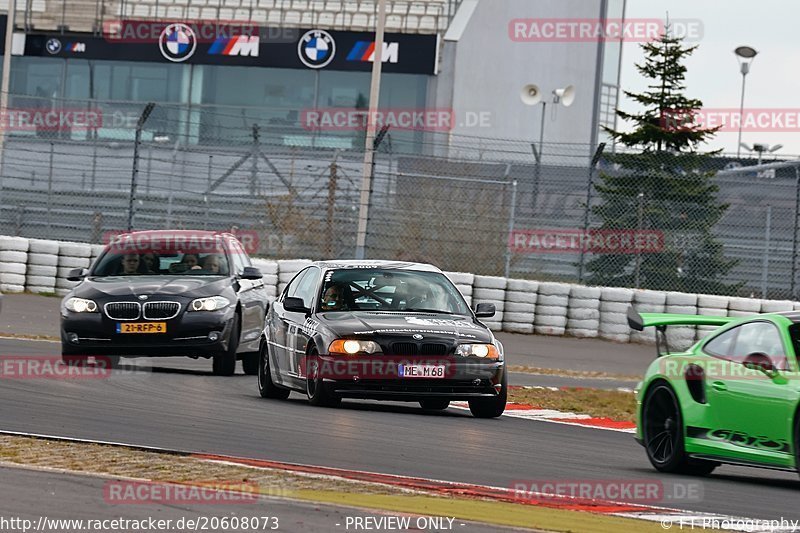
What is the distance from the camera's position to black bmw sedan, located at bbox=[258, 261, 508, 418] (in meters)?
12.9

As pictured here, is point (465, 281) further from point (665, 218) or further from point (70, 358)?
point (70, 358)

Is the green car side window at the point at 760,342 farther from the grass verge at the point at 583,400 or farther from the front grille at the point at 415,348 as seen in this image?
the grass verge at the point at 583,400

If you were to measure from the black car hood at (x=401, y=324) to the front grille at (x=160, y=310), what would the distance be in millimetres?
2463

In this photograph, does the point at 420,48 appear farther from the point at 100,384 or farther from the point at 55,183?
the point at 100,384

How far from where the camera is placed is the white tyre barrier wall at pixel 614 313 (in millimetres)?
24625

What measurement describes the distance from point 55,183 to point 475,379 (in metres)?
19.2

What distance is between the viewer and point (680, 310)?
24.1 m

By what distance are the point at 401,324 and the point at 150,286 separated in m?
3.63

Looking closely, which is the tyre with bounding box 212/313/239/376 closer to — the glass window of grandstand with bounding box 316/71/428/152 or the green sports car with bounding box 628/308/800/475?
the green sports car with bounding box 628/308/800/475

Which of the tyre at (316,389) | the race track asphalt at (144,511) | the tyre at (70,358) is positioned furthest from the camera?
the tyre at (70,358)

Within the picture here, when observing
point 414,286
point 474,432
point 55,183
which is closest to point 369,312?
point 414,286

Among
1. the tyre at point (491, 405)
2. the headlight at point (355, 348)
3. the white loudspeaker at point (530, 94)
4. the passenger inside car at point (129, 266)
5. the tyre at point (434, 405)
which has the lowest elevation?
the tyre at point (434, 405)

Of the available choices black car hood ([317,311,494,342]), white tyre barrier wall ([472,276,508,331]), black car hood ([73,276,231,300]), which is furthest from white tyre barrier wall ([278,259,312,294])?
black car hood ([317,311,494,342])

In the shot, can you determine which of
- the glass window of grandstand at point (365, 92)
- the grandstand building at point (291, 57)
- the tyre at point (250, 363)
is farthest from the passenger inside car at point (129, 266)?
the glass window of grandstand at point (365, 92)
